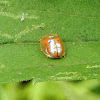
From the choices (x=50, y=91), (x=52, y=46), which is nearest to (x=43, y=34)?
(x=52, y=46)

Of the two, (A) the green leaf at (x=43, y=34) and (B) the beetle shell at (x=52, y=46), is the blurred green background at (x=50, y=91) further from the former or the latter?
(B) the beetle shell at (x=52, y=46)

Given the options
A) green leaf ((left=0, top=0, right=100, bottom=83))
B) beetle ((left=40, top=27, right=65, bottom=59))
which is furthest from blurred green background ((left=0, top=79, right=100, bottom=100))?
beetle ((left=40, top=27, right=65, bottom=59))

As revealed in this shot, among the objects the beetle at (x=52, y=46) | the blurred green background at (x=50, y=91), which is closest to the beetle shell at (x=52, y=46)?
the beetle at (x=52, y=46)

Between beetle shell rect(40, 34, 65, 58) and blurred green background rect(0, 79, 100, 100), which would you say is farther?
beetle shell rect(40, 34, 65, 58)

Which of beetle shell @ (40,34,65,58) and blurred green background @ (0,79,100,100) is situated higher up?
beetle shell @ (40,34,65,58)

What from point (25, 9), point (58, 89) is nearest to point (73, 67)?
point (58, 89)

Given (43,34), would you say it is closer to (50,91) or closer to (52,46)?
(52,46)

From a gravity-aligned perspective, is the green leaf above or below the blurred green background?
above

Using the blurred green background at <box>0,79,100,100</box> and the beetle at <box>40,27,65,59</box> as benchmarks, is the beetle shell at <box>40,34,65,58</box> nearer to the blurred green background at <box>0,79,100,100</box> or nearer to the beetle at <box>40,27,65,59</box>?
the beetle at <box>40,27,65,59</box>

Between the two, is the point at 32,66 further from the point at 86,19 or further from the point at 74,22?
the point at 86,19
